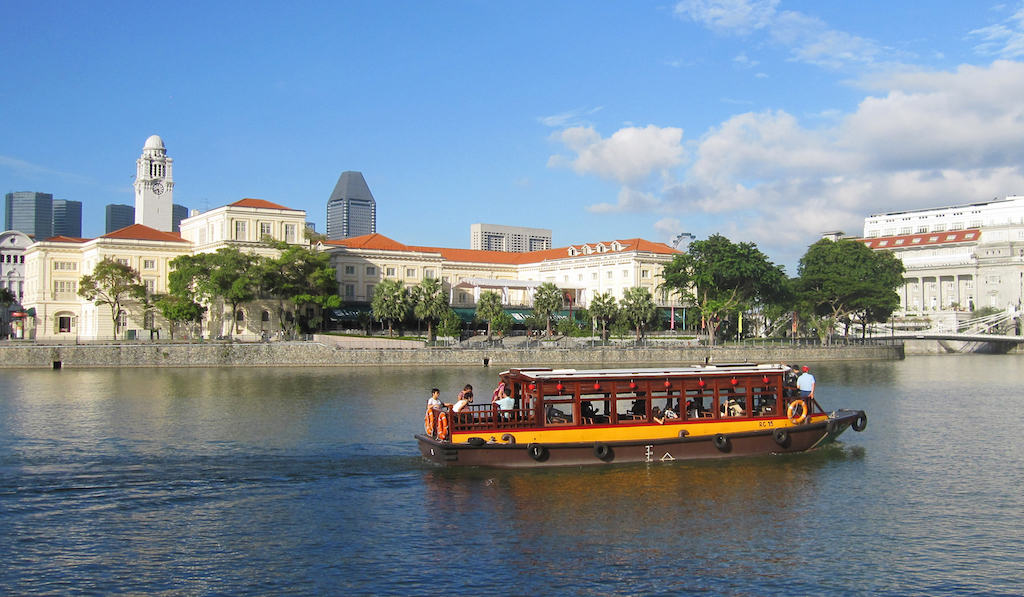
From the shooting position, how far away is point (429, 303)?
8250 centimetres

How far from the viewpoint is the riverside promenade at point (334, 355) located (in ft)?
218

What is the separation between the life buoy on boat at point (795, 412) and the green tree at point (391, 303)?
A: 5701cm

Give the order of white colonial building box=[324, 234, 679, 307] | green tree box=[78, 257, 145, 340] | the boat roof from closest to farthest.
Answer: the boat roof
green tree box=[78, 257, 145, 340]
white colonial building box=[324, 234, 679, 307]

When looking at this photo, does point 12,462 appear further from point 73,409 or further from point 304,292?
point 304,292

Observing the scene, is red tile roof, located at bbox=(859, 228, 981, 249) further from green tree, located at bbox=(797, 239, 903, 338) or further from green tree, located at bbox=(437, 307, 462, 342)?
green tree, located at bbox=(437, 307, 462, 342)

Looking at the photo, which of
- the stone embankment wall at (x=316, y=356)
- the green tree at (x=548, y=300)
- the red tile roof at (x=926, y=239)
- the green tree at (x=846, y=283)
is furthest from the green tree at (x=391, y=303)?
the red tile roof at (x=926, y=239)

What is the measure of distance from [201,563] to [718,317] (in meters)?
78.4

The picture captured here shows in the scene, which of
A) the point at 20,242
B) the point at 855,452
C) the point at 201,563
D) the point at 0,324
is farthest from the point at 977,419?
the point at 20,242

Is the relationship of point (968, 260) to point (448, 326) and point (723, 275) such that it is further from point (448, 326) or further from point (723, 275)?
point (448, 326)

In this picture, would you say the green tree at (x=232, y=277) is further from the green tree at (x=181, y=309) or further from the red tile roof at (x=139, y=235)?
the red tile roof at (x=139, y=235)

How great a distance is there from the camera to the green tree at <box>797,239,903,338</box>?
96.8m

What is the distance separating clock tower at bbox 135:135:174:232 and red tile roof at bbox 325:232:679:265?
30.5 metres

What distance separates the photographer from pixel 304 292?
85375 millimetres

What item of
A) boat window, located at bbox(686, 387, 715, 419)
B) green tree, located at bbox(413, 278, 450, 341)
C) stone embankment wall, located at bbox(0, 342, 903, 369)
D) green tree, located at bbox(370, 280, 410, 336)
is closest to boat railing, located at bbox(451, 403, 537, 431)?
boat window, located at bbox(686, 387, 715, 419)
